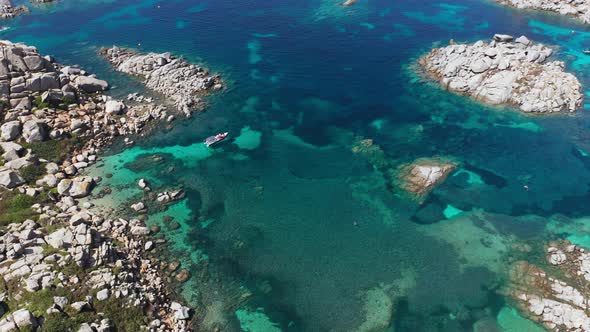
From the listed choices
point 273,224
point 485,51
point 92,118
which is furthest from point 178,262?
point 485,51

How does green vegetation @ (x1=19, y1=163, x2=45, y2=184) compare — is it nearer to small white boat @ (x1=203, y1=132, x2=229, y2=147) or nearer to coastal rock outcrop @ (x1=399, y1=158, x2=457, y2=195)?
small white boat @ (x1=203, y1=132, x2=229, y2=147)

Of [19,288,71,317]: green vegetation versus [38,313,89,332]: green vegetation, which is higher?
[19,288,71,317]: green vegetation

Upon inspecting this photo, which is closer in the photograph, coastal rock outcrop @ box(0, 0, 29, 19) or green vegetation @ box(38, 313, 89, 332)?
green vegetation @ box(38, 313, 89, 332)

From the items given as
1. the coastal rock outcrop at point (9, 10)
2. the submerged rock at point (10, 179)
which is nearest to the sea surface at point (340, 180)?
the submerged rock at point (10, 179)

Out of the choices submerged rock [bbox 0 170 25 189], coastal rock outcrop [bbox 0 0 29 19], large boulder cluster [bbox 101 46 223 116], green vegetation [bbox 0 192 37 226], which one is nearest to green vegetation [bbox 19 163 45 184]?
submerged rock [bbox 0 170 25 189]

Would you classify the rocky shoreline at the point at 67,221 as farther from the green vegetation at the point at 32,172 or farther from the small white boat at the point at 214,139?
the small white boat at the point at 214,139

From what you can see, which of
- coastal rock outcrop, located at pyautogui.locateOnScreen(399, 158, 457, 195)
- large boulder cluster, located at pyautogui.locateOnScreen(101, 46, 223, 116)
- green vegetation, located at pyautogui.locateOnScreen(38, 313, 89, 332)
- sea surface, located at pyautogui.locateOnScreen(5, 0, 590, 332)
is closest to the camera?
green vegetation, located at pyautogui.locateOnScreen(38, 313, 89, 332)
